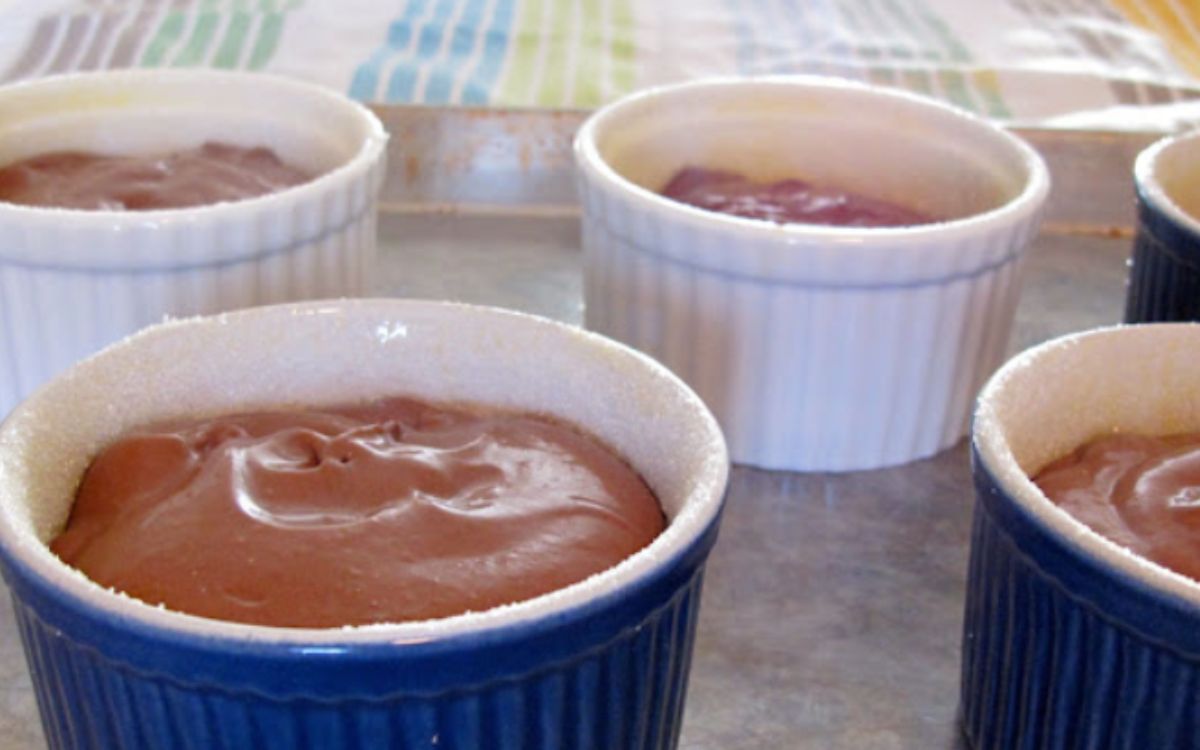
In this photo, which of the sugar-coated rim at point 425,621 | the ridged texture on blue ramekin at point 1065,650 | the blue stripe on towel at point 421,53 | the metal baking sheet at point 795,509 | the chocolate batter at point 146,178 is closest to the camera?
the sugar-coated rim at point 425,621

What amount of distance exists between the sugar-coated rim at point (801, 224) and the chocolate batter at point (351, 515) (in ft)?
1.07

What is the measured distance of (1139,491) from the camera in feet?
3.06

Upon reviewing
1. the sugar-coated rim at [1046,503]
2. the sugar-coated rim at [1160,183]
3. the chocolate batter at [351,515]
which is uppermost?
the sugar-coated rim at [1160,183]

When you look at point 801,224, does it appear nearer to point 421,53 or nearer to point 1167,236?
point 1167,236

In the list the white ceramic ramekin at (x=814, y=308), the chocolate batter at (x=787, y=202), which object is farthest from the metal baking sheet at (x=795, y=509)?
the chocolate batter at (x=787, y=202)

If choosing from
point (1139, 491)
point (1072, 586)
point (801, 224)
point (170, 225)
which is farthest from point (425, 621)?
point (801, 224)

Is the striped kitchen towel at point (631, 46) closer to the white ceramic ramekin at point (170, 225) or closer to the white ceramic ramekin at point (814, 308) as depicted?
the white ceramic ramekin at point (170, 225)

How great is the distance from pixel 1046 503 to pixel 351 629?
394mm

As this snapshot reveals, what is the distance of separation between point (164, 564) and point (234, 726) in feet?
0.40

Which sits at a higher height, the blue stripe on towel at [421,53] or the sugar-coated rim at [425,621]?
the sugar-coated rim at [425,621]

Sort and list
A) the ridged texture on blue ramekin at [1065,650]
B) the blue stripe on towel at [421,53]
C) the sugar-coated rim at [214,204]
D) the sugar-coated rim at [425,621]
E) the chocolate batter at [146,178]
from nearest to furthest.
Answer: the sugar-coated rim at [425,621], the ridged texture on blue ramekin at [1065,650], the sugar-coated rim at [214,204], the chocolate batter at [146,178], the blue stripe on towel at [421,53]

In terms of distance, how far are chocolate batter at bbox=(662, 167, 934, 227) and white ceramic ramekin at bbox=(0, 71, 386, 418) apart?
313 millimetres

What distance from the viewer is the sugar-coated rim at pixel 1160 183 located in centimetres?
121

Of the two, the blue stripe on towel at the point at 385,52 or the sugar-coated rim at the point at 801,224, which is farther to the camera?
the blue stripe on towel at the point at 385,52
